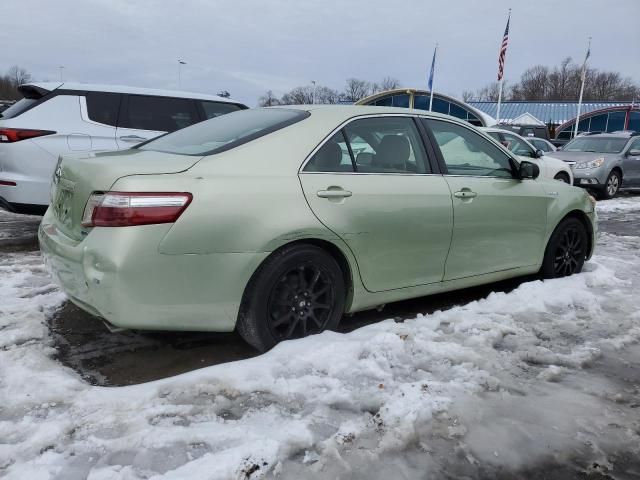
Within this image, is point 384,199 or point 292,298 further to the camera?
point 384,199

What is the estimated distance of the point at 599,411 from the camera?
281 cm

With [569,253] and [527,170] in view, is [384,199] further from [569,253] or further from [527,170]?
[569,253]

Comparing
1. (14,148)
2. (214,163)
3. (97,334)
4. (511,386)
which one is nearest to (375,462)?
(511,386)

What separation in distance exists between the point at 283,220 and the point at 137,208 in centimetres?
78

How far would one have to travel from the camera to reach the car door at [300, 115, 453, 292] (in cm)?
332

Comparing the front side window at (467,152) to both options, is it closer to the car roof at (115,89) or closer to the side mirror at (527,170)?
the side mirror at (527,170)

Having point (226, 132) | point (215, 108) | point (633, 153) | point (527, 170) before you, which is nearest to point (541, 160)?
point (633, 153)

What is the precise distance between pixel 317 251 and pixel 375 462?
1.30 metres

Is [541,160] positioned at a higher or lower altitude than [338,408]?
higher

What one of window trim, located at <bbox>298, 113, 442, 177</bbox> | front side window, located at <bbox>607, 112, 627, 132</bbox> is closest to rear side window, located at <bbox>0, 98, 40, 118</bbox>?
window trim, located at <bbox>298, 113, 442, 177</bbox>

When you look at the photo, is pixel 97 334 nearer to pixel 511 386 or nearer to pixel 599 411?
pixel 511 386

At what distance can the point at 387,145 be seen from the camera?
3.80 meters

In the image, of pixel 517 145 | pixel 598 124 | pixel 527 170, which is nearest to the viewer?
pixel 527 170

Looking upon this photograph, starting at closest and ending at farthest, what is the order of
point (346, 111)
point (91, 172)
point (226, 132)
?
point (91, 172) < point (226, 132) < point (346, 111)
